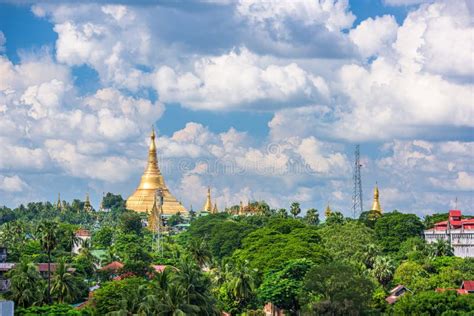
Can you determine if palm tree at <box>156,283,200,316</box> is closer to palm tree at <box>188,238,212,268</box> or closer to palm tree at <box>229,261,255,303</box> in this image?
palm tree at <box>229,261,255,303</box>

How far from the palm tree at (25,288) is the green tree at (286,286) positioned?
2469cm

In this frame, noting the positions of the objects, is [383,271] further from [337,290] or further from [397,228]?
[397,228]

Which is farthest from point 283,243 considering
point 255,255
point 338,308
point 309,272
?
point 338,308

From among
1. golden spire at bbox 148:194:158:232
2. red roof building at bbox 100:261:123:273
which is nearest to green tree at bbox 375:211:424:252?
red roof building at bbox 100:261:123:273

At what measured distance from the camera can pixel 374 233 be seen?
500ft

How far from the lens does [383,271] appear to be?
11506 centimetres

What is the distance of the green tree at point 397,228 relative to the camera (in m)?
151

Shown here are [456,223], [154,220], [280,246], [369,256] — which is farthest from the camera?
[154,220]

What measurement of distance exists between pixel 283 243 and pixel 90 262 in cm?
2237

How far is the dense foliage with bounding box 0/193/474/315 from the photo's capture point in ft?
270

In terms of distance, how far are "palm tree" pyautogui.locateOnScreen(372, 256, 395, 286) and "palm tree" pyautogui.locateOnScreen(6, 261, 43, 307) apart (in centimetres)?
3953

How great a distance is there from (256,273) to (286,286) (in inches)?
391

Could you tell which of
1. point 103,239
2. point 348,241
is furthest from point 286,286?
point 103,239

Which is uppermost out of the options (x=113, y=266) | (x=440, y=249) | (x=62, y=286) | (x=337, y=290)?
(x=440, y=249)
